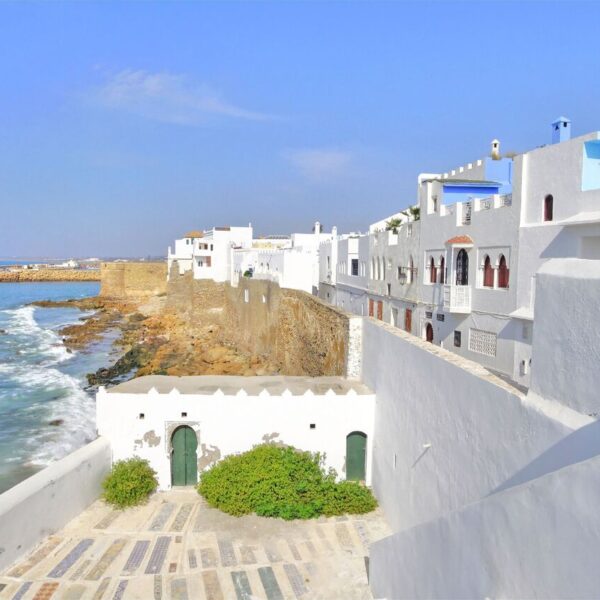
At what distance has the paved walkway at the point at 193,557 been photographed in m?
7.41

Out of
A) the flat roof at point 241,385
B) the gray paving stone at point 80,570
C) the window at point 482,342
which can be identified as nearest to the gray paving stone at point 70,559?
the gray paving stone at point 80,570

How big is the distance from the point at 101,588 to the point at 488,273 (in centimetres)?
944

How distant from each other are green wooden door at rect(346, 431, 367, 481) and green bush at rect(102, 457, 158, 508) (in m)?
3.65

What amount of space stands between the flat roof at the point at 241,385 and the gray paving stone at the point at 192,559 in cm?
305

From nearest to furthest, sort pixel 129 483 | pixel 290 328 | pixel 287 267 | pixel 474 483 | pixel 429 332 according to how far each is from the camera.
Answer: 1. pixel 474 483
2. pixel 129 483
3. pixel 429 332
4. pixel 290 328
5. pixel 287 267

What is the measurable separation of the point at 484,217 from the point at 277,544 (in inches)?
316

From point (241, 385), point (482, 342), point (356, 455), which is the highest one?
point (482, 342)

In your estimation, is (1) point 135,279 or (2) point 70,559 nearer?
(2) point 70,559

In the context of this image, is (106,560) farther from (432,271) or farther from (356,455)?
(432,271)

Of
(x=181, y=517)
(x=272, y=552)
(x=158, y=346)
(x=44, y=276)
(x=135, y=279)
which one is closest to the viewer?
(x=272, y=552)

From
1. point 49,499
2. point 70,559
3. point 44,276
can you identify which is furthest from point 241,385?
point 44,276

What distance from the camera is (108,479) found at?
1027 cm

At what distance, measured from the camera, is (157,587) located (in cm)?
748

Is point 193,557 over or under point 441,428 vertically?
under
